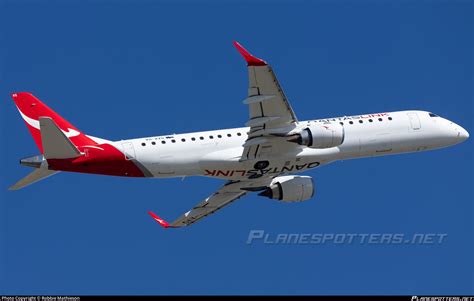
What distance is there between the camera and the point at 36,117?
206 ft

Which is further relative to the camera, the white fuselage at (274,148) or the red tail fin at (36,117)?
the white fuselage at (274,148)

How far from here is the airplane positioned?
60062 mm

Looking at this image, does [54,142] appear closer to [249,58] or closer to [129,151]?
[129,151]

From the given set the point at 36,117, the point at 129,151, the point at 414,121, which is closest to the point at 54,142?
the point at 36,117

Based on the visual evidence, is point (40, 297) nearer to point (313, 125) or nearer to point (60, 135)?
point (60, 135)

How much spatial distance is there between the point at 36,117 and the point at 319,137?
56.7 feet

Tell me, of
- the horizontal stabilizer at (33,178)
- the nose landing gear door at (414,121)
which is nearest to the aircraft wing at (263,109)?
the nose landing gear door at (414,121)

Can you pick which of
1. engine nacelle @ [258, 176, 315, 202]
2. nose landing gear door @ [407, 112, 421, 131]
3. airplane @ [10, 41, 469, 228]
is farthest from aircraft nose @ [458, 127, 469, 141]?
engine nacelle @ [258, 176, 315, 202]

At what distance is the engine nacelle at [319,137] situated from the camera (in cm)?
6266

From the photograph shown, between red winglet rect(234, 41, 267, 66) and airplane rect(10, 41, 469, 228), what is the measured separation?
0.06 m

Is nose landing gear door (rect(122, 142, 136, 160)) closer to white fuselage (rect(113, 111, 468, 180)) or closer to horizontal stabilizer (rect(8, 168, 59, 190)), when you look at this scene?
white fuselage (rect(113, 111, 468, 180))

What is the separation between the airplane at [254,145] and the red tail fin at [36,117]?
0.06 metres

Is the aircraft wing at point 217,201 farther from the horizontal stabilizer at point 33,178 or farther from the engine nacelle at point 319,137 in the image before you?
the horizontal stabilizer at point 33,178

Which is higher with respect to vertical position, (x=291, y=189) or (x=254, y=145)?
(x=291, y=189)
